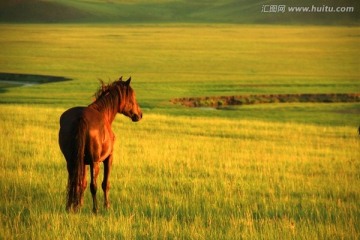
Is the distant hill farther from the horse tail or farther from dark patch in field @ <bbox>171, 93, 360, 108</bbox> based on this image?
the horse tail

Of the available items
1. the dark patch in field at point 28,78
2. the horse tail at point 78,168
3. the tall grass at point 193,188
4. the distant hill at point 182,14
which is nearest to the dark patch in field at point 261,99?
the tall grass at point 193,188

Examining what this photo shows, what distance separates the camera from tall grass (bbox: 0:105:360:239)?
8914mm

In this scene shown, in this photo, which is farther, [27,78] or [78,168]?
[27,78]

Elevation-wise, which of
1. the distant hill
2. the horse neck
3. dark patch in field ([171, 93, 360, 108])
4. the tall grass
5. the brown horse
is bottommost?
the tall grass

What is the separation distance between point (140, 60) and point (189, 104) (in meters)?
40.0

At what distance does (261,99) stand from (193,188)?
26310mm

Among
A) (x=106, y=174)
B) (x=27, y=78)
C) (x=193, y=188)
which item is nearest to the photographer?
(x=106, y=174)

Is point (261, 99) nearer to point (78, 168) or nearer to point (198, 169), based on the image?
point (198, 169)

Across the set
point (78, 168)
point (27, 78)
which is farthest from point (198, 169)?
point (27, 78)

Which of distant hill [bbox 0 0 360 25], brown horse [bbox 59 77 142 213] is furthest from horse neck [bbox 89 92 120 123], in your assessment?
distant hill [bbox 0 0 360 25]

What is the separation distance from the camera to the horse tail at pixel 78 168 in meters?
8.95

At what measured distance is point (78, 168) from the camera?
901cm

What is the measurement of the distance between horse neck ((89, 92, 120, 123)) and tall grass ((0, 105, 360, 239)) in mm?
1328

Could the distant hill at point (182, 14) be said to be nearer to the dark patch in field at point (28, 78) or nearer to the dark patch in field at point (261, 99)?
the dark patch in field at point (28, 78)
